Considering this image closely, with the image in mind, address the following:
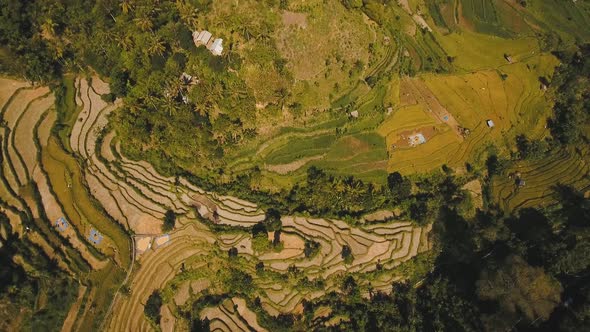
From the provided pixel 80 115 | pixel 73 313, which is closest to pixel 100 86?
pixel 80 115

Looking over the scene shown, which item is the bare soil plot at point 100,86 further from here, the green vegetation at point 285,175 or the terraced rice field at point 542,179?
the terraced rice field at point 542,179

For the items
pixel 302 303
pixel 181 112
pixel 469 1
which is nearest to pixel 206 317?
pixel 302 303

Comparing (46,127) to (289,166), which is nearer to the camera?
(46,127)

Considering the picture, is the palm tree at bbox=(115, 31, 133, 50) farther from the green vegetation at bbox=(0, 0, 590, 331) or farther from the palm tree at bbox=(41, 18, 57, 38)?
the palm tree at bbox=(41, 18, 57, 38)

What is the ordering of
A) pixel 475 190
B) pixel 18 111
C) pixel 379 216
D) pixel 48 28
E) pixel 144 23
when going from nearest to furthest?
pixel 144 23 → pixel 379 216 → pixel 18 111 → pixel 48 28 → pixel 475 190

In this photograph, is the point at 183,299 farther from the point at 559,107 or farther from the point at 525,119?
the point at 559,107

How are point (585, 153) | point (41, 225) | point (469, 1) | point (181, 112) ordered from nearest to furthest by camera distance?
1. point (41, 225)
2. point (181, 112)
3. point (585, 153)
4. point (469, 1)

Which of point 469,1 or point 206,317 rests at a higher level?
point 469,1

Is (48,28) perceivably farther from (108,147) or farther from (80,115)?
(108,147)
